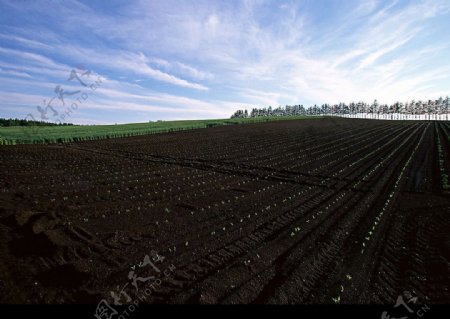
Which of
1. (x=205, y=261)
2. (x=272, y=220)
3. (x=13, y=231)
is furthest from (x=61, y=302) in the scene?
(x=272, y=220)

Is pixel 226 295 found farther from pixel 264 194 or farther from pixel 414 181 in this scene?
pixel 414 181

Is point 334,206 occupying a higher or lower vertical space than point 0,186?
lower

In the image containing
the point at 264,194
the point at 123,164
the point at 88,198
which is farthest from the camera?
the point at 123,164

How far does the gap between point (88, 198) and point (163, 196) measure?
322 centimetres

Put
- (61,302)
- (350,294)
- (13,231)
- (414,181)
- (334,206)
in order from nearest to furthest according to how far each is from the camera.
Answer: (61,302), (350,294), (13,231), (334,206), (414,181)

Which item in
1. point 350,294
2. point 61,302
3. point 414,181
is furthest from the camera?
point 414,181

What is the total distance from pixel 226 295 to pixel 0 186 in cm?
1333

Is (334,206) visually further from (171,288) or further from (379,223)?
(171,288)

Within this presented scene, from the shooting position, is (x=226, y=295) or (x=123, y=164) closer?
(x=226, y=295)

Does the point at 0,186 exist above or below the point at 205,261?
above

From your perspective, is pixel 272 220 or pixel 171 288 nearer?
pixel 171 288

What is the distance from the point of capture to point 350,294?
5.50 m

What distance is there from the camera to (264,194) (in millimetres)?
12422

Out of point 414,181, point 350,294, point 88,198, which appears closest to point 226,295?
point 350,294
